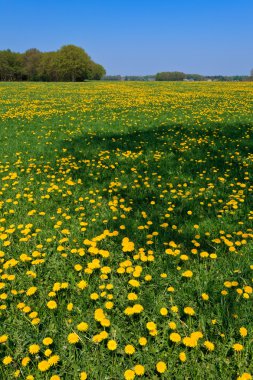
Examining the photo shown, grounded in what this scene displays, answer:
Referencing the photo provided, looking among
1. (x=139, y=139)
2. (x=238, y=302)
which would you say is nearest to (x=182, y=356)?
(x=238, y=302)

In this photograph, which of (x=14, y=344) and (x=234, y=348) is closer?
(x=234, y=348)

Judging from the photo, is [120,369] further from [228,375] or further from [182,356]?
[228,375]

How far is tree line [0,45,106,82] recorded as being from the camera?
80812 mm

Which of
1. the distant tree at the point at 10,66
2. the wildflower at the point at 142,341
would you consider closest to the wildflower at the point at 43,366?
the wildflower at the point at 142,341

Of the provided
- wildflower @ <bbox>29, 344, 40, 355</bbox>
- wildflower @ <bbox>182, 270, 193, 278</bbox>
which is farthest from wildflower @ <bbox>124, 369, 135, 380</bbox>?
wildflower @ <bbox>182, 270, 193, 278</bbox>

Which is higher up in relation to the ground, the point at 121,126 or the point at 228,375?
the point at 121,126

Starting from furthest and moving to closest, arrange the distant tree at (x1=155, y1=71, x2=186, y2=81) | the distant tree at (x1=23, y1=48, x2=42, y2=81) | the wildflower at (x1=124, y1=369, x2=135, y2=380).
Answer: the distant tree at (x1=155, y1=71, x2=186, y2=81)
the distant tree at (x1=23, y1=48, x2=42, y2=81)
the wildflower at (x1=124, y1=369, x2=135, y2=380)

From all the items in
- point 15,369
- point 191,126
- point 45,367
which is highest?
point 191,126

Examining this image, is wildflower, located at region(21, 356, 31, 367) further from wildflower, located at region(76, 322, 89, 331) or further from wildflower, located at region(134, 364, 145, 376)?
wildflower, located at region(134, 364, 145, 376)

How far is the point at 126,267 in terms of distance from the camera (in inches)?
120

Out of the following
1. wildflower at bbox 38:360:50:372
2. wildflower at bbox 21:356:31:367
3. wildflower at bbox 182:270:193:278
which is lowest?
wildflower at bbox 21:356:31:367

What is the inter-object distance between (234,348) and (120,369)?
2.80ft

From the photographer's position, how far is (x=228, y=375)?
6.45 feet

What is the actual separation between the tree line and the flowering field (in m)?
82.9
